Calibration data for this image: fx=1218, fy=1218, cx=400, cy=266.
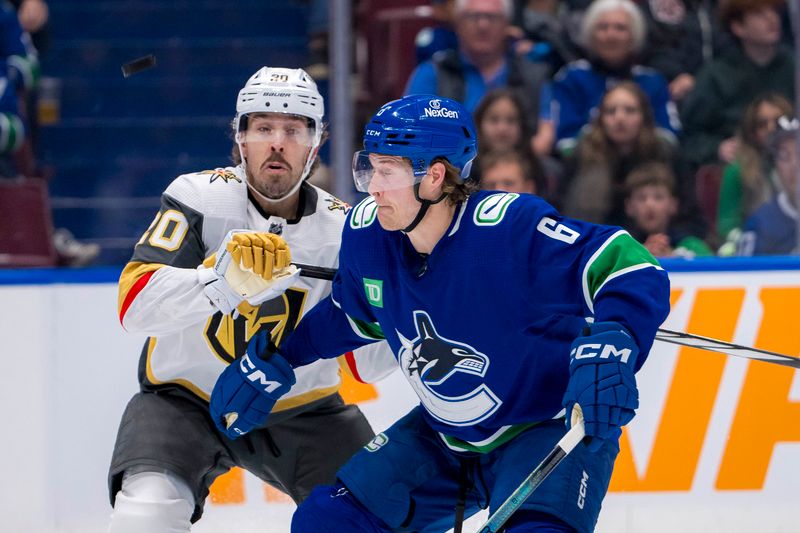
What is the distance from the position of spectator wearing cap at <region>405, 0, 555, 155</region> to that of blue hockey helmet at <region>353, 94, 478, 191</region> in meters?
2.21

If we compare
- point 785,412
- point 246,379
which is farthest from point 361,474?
point 785,412

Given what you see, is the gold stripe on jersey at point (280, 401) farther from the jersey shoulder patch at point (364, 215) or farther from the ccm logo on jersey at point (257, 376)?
the jersey shoulder patch at point (364, 215)

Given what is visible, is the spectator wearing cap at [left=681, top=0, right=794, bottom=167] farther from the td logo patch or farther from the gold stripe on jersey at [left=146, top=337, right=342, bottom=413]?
the td logo patch

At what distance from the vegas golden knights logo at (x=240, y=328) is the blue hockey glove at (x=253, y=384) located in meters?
0.17

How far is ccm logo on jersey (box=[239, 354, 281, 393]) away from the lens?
2559mm

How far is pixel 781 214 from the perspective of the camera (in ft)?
13.9

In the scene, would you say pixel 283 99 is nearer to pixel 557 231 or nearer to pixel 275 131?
pixel 275 131

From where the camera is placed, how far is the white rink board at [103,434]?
134 inches

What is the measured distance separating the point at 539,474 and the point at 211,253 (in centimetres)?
97

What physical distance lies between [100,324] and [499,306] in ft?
5.07

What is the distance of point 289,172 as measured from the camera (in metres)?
2.77

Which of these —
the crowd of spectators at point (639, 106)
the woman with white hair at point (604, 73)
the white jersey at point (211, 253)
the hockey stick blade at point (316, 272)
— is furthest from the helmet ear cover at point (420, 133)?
the woman with white hair at point (604, 73)

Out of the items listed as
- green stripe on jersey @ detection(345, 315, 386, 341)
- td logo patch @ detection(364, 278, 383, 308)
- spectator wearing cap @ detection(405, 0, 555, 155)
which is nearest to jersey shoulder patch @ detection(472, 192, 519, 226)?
td logo patch @ detection(364, 278, 383, 308)

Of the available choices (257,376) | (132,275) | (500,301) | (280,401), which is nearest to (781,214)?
(280,401)
